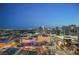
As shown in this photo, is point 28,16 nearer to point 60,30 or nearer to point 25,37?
point 25,37

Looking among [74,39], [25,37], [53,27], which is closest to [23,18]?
[25,37]

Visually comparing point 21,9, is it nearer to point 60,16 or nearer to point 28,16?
point 28,16
